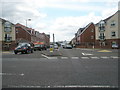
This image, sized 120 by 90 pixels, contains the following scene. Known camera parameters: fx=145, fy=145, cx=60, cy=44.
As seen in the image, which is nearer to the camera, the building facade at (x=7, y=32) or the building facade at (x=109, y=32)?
the building facade at (x=109, y=32)

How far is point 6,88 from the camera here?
5.19 m

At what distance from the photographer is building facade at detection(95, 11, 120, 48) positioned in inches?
1751

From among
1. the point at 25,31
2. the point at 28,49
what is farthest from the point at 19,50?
the point at 25,31

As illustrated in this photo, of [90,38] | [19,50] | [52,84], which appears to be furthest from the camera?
[90,38]

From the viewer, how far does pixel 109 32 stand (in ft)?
153

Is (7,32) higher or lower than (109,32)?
higher

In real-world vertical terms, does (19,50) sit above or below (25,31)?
below

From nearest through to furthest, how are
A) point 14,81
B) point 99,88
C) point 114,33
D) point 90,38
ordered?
point 99,88
point 14,81
point 114,33
point 90,38

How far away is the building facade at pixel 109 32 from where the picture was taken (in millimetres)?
44469

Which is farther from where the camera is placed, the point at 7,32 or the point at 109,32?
the point at 7,32

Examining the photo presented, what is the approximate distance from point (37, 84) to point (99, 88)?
230cm

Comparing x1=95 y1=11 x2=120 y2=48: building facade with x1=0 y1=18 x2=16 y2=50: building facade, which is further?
x1=0 y1=18 x2=16 y2=50: building facade

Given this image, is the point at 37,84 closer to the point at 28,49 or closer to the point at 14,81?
the point at 14,81

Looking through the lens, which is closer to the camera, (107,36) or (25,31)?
(107,36)
